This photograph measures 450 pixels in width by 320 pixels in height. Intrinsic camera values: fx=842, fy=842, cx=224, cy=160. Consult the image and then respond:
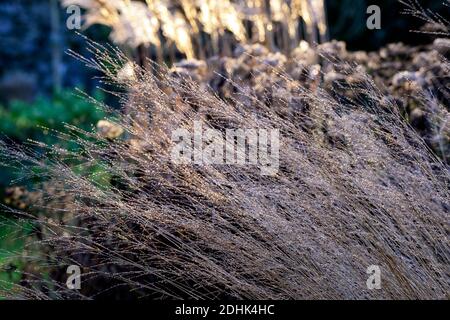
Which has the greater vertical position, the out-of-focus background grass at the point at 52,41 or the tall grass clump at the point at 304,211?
the out-of-focus background grass at the point at 52,41

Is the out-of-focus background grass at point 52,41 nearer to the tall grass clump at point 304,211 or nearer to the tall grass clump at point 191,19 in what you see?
the tall grass clump at point 191,19

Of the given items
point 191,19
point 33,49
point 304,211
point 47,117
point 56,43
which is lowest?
point 304,211

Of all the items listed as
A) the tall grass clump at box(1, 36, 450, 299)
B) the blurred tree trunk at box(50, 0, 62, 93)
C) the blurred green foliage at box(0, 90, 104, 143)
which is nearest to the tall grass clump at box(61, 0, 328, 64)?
the blurred green foliage at box(0, 90, 104, 143)

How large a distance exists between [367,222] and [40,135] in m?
4.43

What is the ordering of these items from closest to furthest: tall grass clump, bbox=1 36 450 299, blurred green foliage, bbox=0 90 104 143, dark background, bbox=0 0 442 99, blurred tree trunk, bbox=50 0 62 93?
tall grass clump, bbox=1 36 450 299
blurred green foliage, bbox=0 90 104 143
blurred tree trunk, bbox=50 0 62 93
dark background, bbox=0 0 442 99

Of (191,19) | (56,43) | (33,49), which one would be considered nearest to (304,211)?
(191,19)

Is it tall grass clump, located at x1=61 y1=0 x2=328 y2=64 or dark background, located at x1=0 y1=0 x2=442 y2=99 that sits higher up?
dark background, located at x1=0 y1=0 x2=442 y2=99

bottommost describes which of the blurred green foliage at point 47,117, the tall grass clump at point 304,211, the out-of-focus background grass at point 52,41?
the tall grass clump at point 304,211

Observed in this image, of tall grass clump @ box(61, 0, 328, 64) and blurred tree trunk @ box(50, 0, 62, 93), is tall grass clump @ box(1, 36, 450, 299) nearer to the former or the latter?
tall grass clump @ box(61, 0, 328, 64)

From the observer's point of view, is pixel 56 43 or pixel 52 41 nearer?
pixel 56 43

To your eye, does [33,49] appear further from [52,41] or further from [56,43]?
[56,43]

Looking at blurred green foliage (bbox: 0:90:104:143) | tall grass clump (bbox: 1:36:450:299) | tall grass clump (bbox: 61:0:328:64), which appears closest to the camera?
tall grass clump (bbox: 1:36:450:299)

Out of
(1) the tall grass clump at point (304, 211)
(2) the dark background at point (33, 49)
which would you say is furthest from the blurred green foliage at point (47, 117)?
(2) the dark background at point (33, 49)
